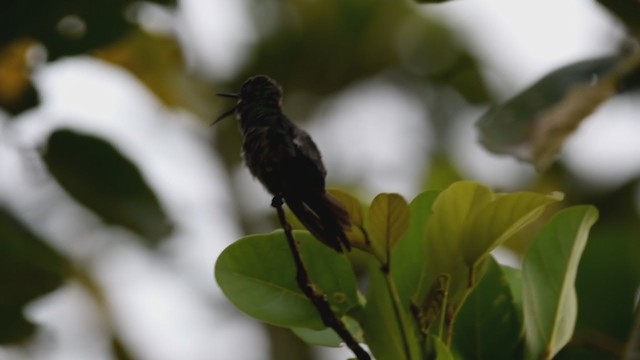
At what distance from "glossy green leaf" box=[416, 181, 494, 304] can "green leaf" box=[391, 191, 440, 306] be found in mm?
31

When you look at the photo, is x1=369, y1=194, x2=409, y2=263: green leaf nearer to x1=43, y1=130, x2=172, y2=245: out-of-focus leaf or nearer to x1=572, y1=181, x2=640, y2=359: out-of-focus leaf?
x1=572, y1=181, x2=640, y2=359: out-of-focus leaf

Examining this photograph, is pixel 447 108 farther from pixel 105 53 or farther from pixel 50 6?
pixel 50 6

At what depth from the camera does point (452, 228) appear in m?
1.50

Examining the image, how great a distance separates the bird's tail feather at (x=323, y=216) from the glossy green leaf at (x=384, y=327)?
0.10m

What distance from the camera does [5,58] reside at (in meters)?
2.84

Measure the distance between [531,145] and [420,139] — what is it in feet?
9.46

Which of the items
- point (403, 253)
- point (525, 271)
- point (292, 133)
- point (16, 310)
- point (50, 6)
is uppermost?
point (50, 6)

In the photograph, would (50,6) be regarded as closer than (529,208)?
No

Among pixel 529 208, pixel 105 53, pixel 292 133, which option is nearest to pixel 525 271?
pixel 529 208

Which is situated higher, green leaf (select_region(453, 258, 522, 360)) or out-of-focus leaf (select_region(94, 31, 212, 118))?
out-of-focus leaf (select_region(94, 31, 212, 118))

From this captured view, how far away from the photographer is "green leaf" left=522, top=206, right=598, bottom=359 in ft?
5.06

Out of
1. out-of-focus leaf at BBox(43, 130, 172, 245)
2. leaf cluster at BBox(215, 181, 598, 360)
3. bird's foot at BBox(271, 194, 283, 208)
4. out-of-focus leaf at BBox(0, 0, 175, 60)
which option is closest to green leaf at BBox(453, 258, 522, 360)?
leaf cluster at BBox(215, 181, 598, 360)

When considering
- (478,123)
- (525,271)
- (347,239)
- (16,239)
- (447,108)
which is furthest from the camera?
(447,108)

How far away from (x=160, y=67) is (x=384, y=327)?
2.09 metres
